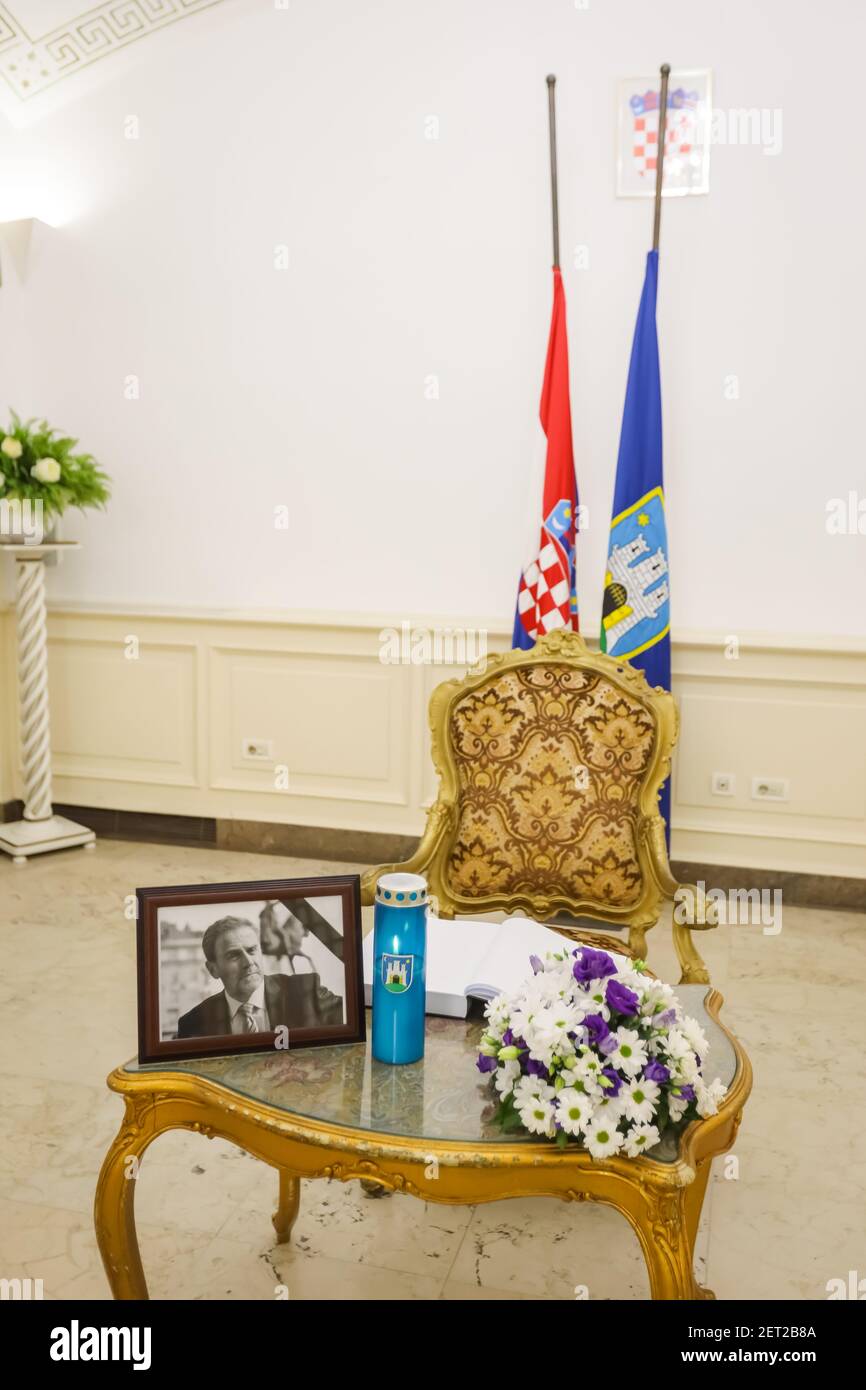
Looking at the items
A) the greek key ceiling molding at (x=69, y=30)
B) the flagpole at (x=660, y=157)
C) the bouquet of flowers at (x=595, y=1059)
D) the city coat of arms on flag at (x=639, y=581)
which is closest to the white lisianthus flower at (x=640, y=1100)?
the bouquet of flowers at (x=595, y=1059)

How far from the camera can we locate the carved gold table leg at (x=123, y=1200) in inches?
59.3

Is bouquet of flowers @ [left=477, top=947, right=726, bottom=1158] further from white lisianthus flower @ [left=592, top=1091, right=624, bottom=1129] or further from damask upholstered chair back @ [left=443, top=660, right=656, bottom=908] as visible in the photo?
damask upholstered chair back @ [left=443, top=660, right=656, bottom=908]

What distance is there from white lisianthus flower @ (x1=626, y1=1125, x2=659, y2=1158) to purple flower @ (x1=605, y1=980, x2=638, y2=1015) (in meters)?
0.13

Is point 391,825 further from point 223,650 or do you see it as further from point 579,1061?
point 579,1061

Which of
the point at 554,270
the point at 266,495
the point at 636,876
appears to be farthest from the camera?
the point at 266,495

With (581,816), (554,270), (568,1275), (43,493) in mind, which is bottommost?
(568,1275)

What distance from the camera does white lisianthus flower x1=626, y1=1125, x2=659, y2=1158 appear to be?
1299mm

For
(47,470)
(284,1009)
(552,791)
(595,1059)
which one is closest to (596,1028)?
(595,1059)

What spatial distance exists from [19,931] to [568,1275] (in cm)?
227

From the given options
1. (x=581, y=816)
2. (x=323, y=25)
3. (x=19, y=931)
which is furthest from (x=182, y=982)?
(x=323, y=25)

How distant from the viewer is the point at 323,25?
4.09m

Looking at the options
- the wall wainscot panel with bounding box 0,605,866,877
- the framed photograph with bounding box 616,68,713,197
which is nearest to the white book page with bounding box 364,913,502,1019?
the wall wainscot panel with bounding box 0,605,866,877

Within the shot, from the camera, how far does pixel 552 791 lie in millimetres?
2395

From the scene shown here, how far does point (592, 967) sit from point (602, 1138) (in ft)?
0.66
